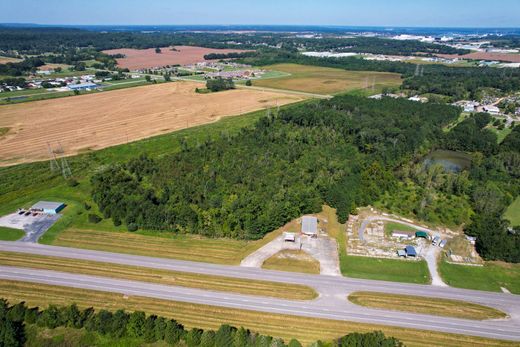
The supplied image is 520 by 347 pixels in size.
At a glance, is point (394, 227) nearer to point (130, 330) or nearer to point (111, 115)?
point (130, 330)

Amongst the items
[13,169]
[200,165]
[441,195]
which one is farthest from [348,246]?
[13,169]

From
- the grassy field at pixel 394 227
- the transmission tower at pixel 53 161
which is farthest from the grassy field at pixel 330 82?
the grassy field at pixel 394 227

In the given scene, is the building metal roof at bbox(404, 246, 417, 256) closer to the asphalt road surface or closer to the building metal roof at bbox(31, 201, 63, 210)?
the asphalt road surface

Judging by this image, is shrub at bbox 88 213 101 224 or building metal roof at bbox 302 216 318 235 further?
shrub at bbox 88 213 101 224

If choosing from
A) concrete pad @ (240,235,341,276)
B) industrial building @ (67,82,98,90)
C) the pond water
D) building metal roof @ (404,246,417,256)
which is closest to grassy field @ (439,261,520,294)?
building metal roof @ (404,246,417,256)

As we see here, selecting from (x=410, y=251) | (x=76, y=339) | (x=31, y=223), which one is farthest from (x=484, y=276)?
(x=31, y=223)

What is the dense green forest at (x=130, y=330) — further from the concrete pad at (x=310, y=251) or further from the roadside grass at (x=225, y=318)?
the concrete pad at (x=310, y=251)

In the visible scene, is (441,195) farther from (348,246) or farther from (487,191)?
(348,246)
